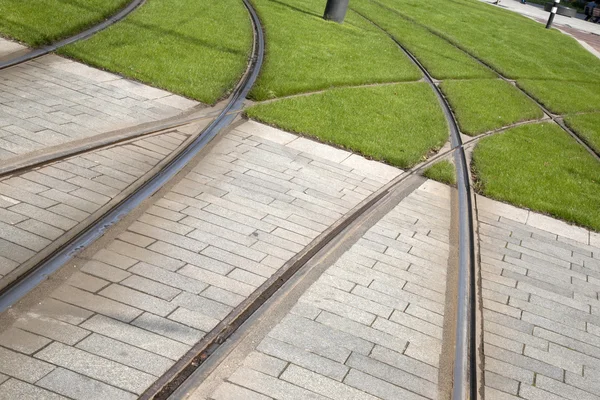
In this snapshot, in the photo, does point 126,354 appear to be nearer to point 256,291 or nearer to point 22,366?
point 22,366

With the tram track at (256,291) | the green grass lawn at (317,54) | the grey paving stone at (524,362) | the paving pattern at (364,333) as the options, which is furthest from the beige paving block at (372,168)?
the grey paving stone at (524,362)

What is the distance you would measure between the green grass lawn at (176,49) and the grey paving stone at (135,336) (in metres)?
5.81

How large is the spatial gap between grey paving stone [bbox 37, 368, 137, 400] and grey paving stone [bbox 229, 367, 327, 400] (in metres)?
0.67

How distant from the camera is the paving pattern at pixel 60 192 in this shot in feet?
19.7

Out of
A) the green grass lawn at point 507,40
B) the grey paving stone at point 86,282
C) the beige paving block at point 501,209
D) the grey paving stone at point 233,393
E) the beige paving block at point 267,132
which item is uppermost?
the grey paving stone at point 233,393

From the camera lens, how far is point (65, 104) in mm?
9391

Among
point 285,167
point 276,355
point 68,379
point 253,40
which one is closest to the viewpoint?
point 68,379

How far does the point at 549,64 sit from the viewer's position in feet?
69.9

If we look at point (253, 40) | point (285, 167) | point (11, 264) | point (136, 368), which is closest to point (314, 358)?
point (136, 368)

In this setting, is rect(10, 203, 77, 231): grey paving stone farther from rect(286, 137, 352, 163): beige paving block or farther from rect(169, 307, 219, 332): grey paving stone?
rect(286, 137, 352, 163): beige paving block

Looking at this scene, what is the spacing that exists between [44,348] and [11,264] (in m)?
1.02

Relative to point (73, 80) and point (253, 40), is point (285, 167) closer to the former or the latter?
point (73, 80)

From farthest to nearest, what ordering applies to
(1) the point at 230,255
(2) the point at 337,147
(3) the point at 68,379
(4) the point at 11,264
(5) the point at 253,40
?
(5) the point at 253,40 → (2) the point at 337,147 → (1) the point at 230,255 → (4) the point at 11,264 → (3) the point at 68,379

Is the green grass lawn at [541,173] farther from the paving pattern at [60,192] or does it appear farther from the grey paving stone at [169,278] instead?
the grey paving stone at [169,278]
